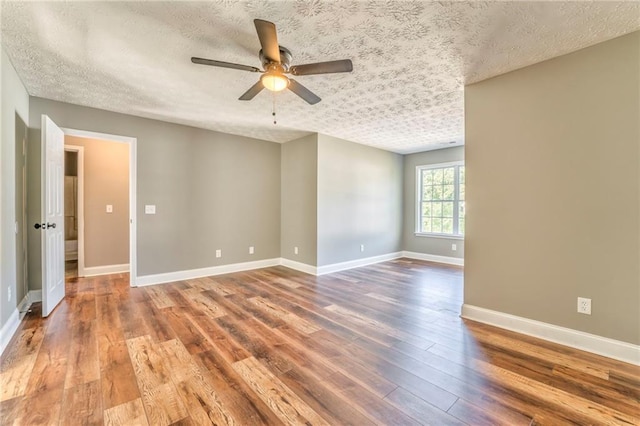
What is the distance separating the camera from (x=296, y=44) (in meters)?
2.22

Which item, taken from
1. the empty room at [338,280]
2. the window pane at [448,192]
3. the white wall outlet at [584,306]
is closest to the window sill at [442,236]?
the window pane at [448,192]

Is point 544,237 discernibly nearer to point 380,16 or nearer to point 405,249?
point 380,16

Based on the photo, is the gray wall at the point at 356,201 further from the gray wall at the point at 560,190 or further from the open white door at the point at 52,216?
the open white door at the point at 52,216

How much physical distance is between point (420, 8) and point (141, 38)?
2.12 m

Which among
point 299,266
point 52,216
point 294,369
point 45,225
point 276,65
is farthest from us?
point 299,266

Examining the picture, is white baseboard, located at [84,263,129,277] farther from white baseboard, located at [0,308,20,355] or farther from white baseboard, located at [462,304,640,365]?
white baseboard, located at [462,304,640,365]

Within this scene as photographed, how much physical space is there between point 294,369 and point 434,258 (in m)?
4.99

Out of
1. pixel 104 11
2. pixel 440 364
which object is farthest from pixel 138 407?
pixel 104 11

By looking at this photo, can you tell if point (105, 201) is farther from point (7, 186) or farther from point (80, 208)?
point (7, 186)

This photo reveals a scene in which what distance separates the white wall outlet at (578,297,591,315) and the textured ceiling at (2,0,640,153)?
2102mm

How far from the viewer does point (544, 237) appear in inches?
97.7

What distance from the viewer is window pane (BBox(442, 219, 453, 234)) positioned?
595 cm

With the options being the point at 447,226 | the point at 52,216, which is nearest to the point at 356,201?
the point at 447,226

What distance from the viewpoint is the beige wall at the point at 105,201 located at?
4617 mm
